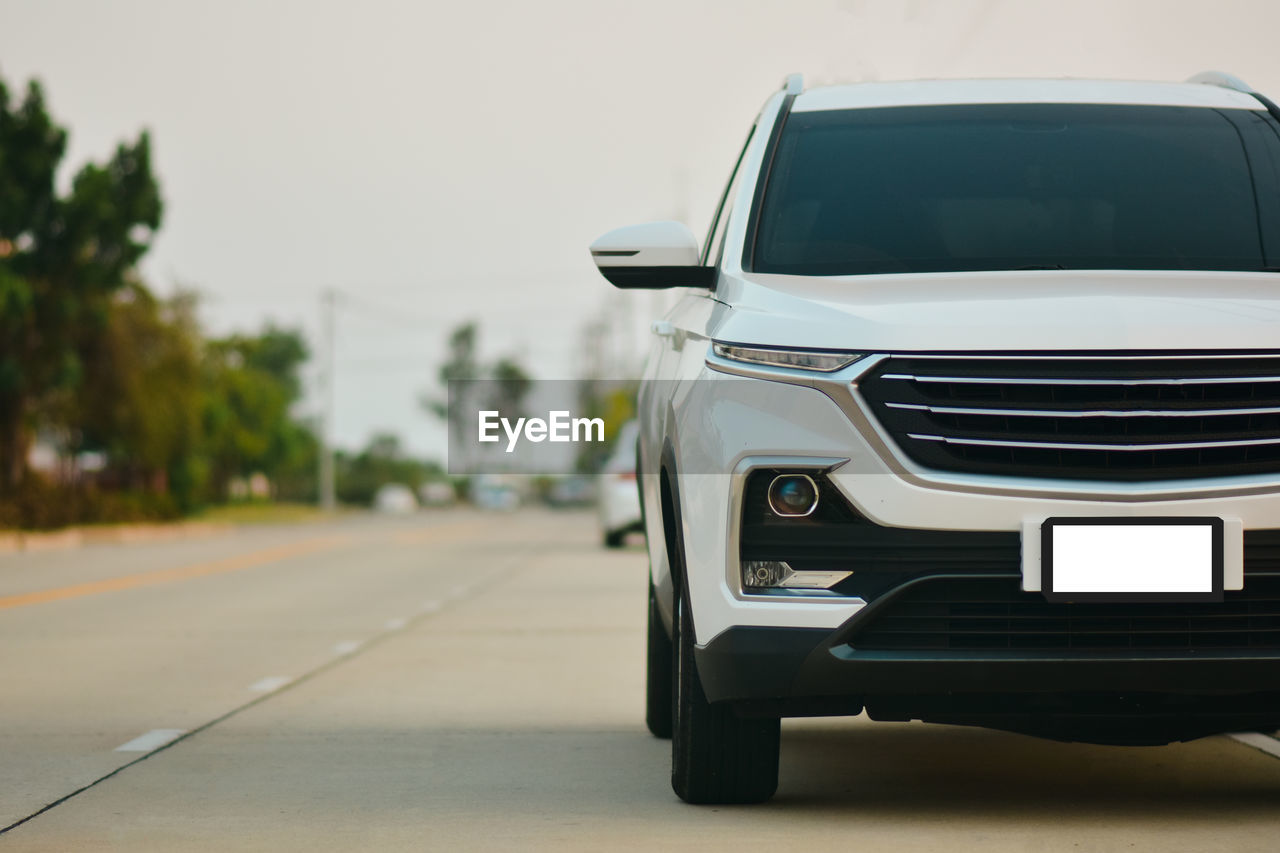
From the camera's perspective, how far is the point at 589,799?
6.19 m

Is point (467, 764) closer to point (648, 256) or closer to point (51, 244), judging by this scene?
point (648, 256)

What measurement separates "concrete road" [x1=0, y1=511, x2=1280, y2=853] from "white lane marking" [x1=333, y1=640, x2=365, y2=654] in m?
0.05

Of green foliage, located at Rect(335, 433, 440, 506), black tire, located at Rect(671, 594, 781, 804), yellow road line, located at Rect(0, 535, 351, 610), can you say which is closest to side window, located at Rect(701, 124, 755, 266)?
black tire, located at Rect(671, 594, 781, 804)

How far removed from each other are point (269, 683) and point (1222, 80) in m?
5.60

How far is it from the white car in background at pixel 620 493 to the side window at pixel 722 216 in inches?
709

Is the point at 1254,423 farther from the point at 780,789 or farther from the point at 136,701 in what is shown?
the point at 136,701

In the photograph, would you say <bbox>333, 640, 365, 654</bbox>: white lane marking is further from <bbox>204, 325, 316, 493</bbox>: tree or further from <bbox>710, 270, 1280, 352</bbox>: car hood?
<bbox>204, 325, 316, 493</bbox>: tree

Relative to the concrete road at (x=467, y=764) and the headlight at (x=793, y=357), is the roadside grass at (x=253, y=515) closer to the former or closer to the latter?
the concrete road at (x=467, y=764)

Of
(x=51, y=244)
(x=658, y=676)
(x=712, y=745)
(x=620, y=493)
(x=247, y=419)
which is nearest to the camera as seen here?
(x=712, y=745)

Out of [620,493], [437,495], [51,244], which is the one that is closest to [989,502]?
[620,493]

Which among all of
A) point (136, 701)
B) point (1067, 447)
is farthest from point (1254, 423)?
point (136, 701)

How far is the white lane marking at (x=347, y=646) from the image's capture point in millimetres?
11797

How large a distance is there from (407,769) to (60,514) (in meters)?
32.6

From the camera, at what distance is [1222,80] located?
6.90 meters
